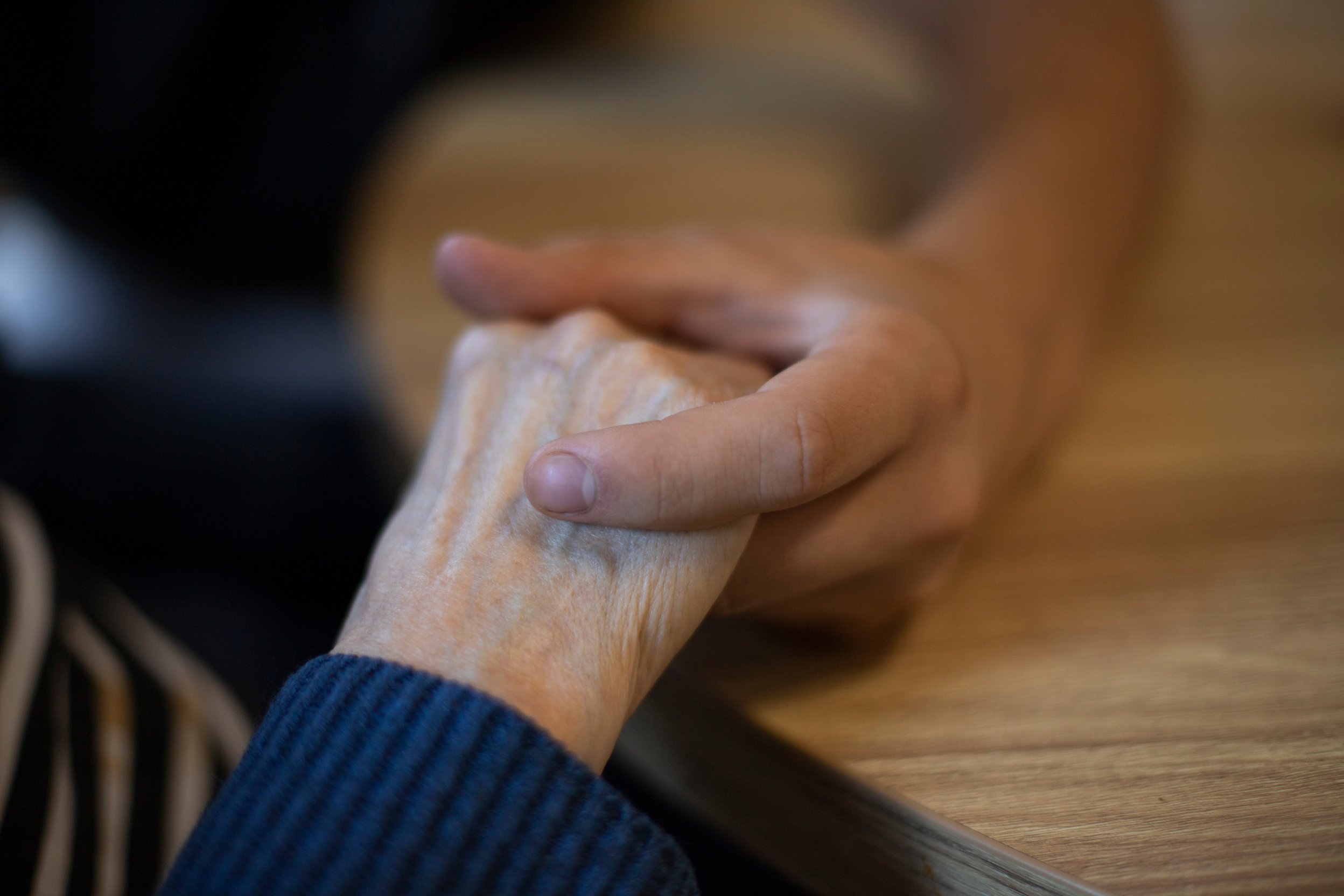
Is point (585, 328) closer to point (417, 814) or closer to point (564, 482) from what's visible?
point (564, 482)

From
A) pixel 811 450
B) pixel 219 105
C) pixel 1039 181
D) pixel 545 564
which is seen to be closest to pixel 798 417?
pixel 811 450

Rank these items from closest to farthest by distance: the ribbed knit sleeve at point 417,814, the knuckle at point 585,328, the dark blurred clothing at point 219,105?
the ribbed knit sleeve at point 417,814
the knuckle at point 585,328
the dark blurred clothing at point 219,105

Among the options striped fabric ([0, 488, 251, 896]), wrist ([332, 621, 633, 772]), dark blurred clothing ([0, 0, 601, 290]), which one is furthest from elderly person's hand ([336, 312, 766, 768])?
dark blurred clothing ([0, 0, 601, 290])

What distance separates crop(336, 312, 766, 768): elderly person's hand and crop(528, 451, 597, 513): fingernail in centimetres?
3

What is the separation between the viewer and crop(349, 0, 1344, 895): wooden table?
1.02 feet

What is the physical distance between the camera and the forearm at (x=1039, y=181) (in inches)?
18.2

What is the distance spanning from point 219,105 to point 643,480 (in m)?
0.74

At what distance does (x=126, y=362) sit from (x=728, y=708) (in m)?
0.82

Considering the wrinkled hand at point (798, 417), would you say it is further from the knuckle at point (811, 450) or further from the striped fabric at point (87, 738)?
the striped fabric at point (87, 738)

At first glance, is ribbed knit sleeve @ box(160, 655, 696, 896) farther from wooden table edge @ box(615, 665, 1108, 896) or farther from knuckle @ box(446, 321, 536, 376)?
knuckle @ box(446, 321, 536, 376)

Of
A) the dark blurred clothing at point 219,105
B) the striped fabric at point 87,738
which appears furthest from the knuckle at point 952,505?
the dark blurred clothing at point 219,105

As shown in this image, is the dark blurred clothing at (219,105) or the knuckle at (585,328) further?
the dark blurred clothing at (219,105)

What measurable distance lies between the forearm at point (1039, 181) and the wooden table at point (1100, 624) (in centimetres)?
5

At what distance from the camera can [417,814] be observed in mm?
280
